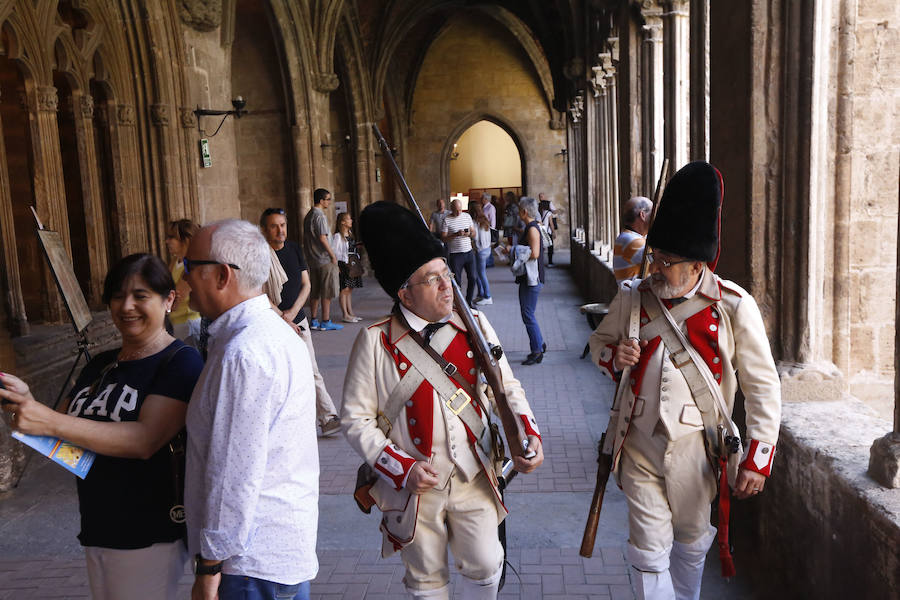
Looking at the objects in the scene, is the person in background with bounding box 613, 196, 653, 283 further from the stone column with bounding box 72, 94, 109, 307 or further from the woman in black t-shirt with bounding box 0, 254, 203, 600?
the stone column with bounding box 72, 94, 109, 307

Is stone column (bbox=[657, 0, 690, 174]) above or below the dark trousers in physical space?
above

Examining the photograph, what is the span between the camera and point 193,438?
2002 mm

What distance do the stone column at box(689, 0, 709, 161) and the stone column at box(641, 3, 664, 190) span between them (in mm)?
3634

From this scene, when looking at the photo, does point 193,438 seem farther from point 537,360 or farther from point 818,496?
point 537,360

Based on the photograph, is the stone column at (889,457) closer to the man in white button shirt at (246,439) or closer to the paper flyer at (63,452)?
the man in white button shirt at (246,439)

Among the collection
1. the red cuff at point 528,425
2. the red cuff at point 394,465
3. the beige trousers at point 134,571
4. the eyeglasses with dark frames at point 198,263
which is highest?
the eyeglasses with dark frames at point 198,263

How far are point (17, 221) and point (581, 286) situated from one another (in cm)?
985

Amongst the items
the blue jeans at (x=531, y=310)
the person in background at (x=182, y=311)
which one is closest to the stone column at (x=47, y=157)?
the person in background at (x=182, y=311)

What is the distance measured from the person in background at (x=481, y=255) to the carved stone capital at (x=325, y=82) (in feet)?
11.7

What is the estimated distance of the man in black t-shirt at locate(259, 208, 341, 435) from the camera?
5.58 m

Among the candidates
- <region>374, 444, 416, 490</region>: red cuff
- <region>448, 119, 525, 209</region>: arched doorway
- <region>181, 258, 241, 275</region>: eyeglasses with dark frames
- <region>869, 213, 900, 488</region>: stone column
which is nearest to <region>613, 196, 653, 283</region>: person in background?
<region>869, 213, 900, 488</region>: stone column

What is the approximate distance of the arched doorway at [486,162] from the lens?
3016cm

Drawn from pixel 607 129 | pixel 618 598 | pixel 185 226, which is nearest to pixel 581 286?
pixel 607 129

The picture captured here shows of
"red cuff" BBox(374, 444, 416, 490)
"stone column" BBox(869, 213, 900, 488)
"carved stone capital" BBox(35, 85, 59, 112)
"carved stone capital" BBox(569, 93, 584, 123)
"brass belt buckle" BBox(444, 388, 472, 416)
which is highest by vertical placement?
"carved stone capital" BBox(569, 93, 584, 123)
